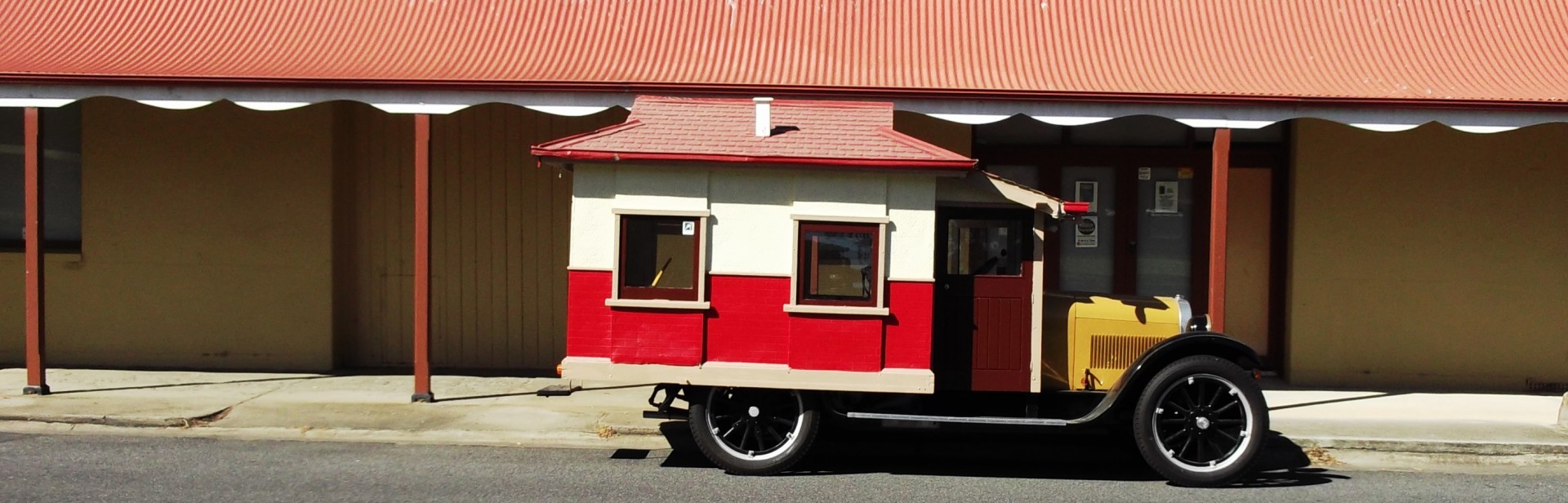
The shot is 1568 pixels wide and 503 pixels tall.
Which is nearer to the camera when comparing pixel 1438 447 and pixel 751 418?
pixel 751 418

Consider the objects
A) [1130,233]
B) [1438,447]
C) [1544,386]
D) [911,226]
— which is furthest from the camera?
[1130,233]

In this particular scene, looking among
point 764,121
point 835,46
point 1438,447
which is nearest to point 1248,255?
point 1438,447

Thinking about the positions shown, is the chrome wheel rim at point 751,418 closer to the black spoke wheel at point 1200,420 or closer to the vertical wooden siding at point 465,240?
the black spoke wheel at point 1200,420

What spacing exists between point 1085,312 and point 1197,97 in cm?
242

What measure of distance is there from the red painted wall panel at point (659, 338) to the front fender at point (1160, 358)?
211 cm

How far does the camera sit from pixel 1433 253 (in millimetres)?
10453

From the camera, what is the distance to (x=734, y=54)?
32.3 ft

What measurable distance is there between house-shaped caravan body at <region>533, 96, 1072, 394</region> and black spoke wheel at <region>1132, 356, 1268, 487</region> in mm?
657

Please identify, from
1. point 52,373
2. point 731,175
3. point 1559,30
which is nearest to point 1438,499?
Answer: point 731,175

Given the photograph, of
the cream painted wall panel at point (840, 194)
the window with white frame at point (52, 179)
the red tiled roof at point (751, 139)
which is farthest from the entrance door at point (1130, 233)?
the window with white frame at point (52, 179)

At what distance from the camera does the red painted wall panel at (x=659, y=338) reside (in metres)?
6.90

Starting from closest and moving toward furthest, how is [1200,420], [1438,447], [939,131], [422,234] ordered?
1. [1200,420]
2. [1438,447]
3. [422,234]
4. [939,131]

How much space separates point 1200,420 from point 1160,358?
39 cm

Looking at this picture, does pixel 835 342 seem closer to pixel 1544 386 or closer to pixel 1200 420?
pixel 1200 420
